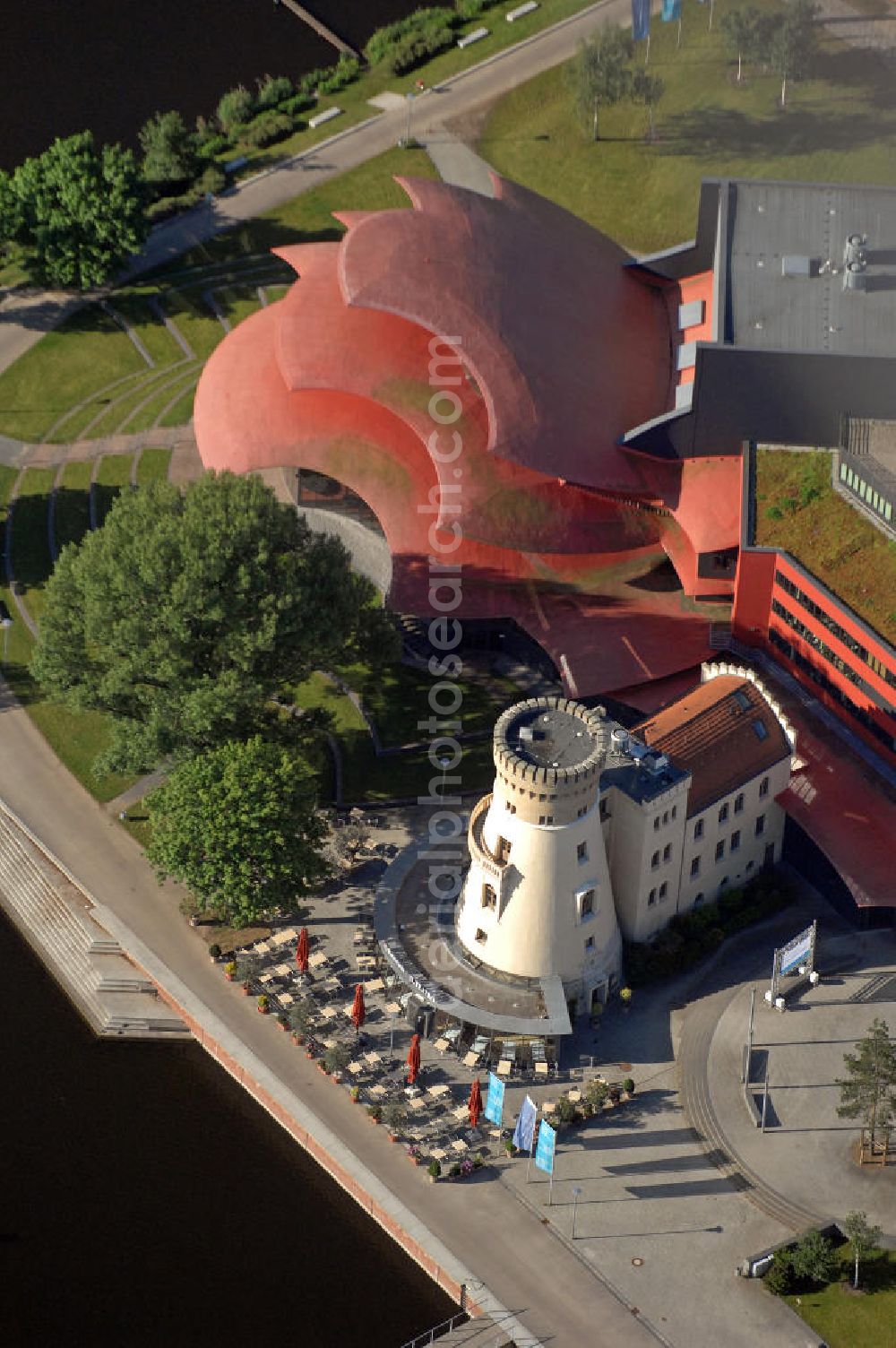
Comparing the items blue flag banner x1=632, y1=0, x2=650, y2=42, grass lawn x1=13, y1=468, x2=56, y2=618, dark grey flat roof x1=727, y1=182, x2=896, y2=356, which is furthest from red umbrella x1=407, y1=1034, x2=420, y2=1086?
blue flag banner x1=632, y1=0, x2=650, y2=42

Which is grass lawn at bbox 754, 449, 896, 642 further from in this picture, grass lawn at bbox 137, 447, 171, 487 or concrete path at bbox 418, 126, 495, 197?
concrete path at bbox 418, 126, 495, 197

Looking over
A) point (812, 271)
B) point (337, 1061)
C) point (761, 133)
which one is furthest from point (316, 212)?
point (337, 1061)

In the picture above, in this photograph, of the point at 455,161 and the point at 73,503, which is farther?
the point at 455,161

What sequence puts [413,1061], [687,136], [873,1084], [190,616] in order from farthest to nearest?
[687,136], [190,616], [413,1061], [873,1084]

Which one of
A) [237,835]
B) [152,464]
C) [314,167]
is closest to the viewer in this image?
[237,835]

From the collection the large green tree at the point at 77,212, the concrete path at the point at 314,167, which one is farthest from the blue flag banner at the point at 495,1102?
the large green tree at the point at 77,212

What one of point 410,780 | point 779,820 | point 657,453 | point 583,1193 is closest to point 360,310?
point 657,453

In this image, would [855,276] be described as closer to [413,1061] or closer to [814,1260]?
[413,1061]

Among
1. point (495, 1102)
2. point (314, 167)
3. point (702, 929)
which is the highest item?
point (314, 167)
